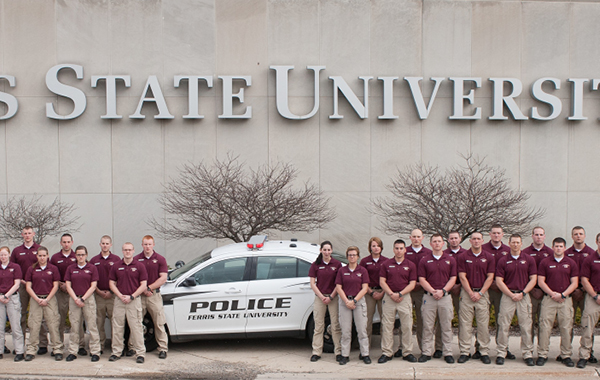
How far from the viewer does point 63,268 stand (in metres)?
7.79

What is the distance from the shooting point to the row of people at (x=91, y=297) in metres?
7.34

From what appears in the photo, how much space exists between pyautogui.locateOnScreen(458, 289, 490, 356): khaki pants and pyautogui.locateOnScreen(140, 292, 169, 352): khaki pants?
4234 mm

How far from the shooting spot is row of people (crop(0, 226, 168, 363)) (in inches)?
289

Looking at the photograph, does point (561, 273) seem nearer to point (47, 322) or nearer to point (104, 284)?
point (104, 284)

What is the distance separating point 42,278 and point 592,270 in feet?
25.0

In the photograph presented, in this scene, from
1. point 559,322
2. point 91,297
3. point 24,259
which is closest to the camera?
point 559,322

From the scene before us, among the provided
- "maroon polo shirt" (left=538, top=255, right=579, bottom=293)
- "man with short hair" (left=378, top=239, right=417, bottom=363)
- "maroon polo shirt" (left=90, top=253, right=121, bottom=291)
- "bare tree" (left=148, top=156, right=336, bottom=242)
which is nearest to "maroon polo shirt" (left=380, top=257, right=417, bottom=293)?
"man with short hair" (left=378, top=239, right=417, bottom=363)

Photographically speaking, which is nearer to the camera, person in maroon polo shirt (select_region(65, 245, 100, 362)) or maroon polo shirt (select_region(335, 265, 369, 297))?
maroon polo shirt (select_region(335, 265, 369, 297))

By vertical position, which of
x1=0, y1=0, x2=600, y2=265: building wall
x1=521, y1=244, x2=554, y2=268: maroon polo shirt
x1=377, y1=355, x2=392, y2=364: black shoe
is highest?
x1=0, y1=0, x2=600, y2=265: building wall

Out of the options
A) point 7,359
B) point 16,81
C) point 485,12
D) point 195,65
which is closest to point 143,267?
point 7,359

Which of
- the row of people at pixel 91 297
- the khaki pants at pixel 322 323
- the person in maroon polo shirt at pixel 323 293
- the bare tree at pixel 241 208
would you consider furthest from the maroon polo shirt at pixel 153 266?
the bare tree at pixel 241 208

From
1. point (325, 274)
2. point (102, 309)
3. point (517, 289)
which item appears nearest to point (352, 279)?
point (325, 274)

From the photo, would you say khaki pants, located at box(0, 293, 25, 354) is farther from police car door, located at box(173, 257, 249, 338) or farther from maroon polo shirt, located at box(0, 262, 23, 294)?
police car door, located at box(173, 257, 249, 338)

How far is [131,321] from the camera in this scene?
733 cm
